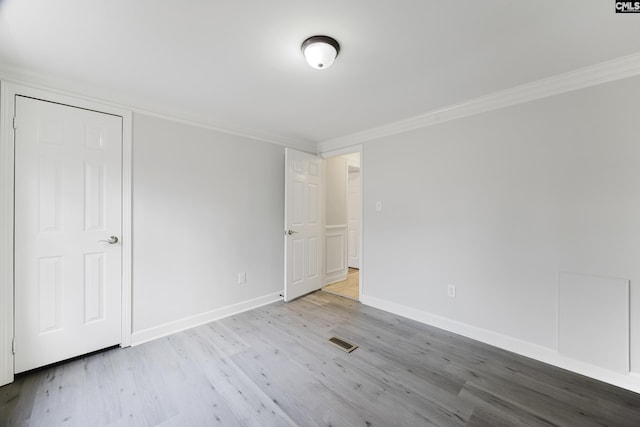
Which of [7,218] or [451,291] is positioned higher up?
[7,218]

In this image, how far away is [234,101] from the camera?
2465mm

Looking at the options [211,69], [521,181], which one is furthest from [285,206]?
[521,181]

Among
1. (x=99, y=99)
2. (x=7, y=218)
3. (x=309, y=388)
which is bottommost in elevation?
(x=309, y=388)

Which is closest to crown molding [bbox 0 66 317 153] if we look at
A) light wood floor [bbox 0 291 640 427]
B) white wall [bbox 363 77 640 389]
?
white wall [bbox 363 77 640 389]

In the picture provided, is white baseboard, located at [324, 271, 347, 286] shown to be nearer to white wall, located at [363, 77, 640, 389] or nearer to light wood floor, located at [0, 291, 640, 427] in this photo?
white wall, located at [363, 77, 640, 389]

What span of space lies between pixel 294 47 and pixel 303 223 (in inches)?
91.8

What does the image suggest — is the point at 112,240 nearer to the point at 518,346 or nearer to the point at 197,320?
the point at 197,320

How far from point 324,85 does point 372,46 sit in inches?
23.5

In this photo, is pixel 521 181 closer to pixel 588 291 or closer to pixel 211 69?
pixel 588 291

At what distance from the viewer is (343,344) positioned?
7.73ft

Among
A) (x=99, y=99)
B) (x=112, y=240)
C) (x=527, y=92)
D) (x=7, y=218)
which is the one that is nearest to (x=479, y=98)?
(x=527, y=92)

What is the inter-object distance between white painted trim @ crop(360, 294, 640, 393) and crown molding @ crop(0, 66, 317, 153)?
272cm

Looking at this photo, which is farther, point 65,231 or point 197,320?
point 197,320

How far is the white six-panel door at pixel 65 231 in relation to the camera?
1898 millimetres
